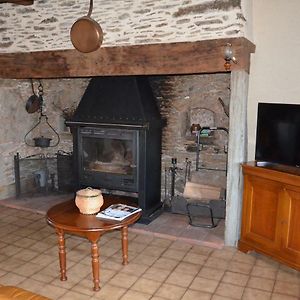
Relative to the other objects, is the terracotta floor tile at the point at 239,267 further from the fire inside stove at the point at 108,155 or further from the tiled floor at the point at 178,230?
the fire inside stove at the point at 108,155

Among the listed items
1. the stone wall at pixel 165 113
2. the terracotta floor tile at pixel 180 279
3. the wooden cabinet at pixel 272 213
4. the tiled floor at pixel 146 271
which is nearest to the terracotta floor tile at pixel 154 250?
the tiled floor at pixel 146 271

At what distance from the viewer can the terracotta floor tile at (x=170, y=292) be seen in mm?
2924

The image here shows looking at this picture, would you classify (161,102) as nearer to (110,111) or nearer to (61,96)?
(110,111)

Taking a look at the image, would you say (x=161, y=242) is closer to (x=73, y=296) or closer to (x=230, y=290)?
(x=230, y=290)

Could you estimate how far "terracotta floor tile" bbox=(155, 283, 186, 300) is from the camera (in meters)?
2.92

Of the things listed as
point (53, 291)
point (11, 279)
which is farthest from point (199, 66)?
point (11, 279)

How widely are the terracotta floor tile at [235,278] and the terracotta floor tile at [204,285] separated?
0.39ft

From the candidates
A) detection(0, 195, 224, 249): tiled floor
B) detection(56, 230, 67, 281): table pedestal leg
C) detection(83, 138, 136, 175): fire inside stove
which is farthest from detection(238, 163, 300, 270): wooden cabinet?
detection(56, 230, 67, 281): table pedestal leg

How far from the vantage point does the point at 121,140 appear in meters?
4.60

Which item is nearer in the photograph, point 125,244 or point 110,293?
point 110,293

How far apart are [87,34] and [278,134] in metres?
2.26

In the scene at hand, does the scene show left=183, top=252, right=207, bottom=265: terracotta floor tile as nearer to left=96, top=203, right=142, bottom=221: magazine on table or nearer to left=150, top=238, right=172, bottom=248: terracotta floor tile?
left=150, top=238, right=172, bottom=248: terracotta floor tile

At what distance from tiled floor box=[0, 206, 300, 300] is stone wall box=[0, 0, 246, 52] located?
2.20 metres

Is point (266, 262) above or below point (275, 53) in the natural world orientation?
below
